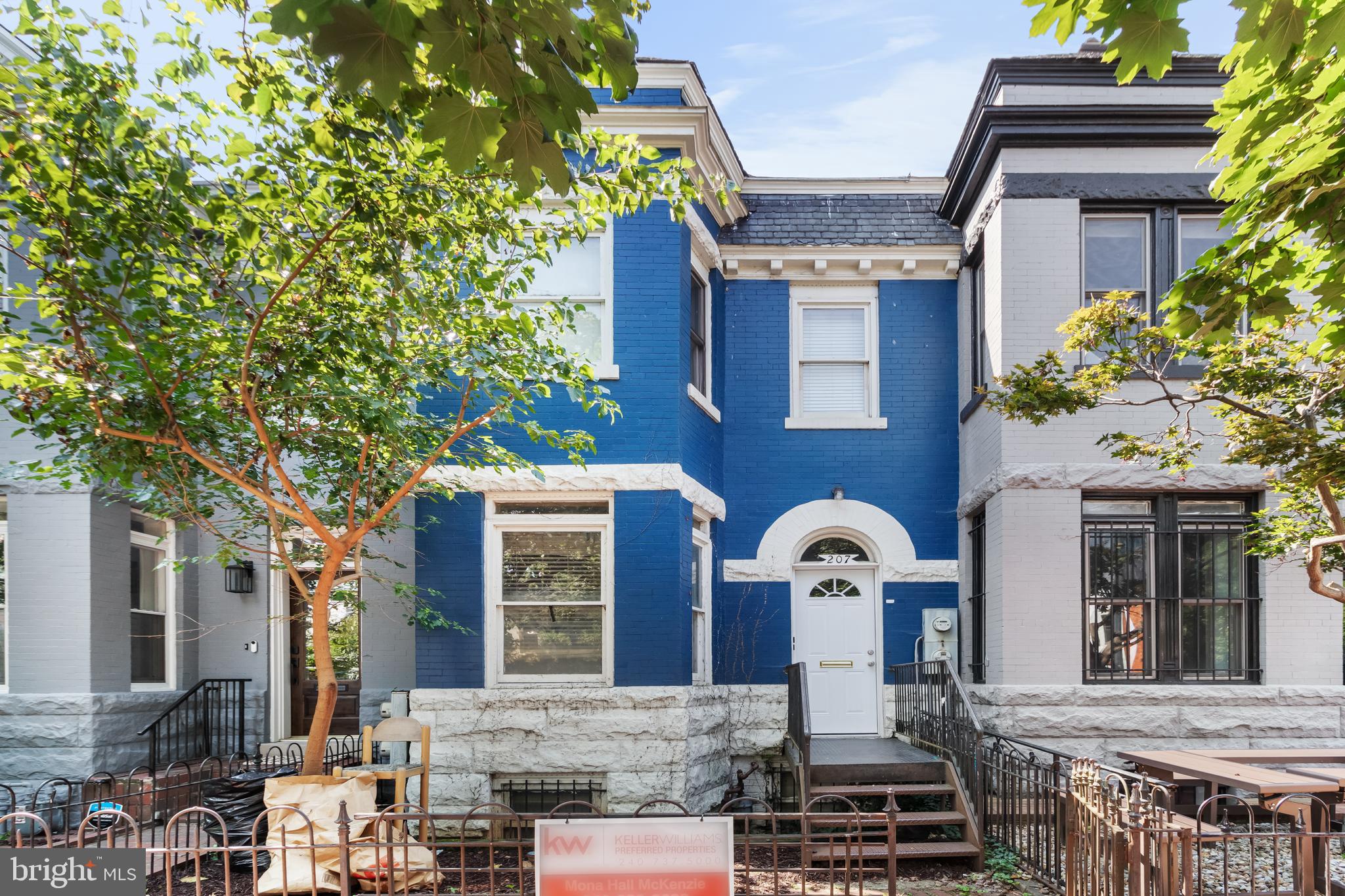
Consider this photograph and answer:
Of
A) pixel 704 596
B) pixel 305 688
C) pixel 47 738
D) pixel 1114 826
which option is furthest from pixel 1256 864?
pixel 47 738

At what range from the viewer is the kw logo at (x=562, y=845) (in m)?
4.89

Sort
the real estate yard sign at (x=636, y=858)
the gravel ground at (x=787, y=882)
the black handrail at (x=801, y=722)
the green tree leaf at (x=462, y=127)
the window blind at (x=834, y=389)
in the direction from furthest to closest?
the window blind at (x=834, y=389), the black handrail at (x=801, y=722), the gravel ground at (x=787, y=882), the real estate yard sign at (x=636, y=858), the green tree leaf at (x=462, y=127)

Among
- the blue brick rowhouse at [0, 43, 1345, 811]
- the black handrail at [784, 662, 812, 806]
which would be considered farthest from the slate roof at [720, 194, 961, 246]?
the black handrail at [784, 662, 812, 806]

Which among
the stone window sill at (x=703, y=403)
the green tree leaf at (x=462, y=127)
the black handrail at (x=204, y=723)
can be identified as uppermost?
the green tree leaf at (x=462, y=127)

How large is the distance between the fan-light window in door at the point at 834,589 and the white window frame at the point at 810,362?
189cm

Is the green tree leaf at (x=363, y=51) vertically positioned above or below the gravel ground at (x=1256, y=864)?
above

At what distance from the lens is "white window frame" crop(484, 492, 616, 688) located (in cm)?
1048

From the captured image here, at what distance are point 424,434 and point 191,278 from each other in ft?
7.28

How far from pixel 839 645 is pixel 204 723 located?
297 inches

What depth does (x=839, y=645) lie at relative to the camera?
41.4 ft

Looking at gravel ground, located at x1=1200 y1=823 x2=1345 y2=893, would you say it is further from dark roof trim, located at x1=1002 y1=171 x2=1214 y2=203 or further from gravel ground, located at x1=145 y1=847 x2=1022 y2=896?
dark roof trim, located at x1=1002 y1=171 x2=1214 y2=203

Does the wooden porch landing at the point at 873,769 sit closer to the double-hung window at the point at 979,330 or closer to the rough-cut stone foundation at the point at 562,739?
the rough-cut stone foundation at the point at 562,739

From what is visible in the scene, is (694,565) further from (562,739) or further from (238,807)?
(238,807)

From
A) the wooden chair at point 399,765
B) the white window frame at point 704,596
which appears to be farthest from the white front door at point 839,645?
the wooden chair at point 399,765
